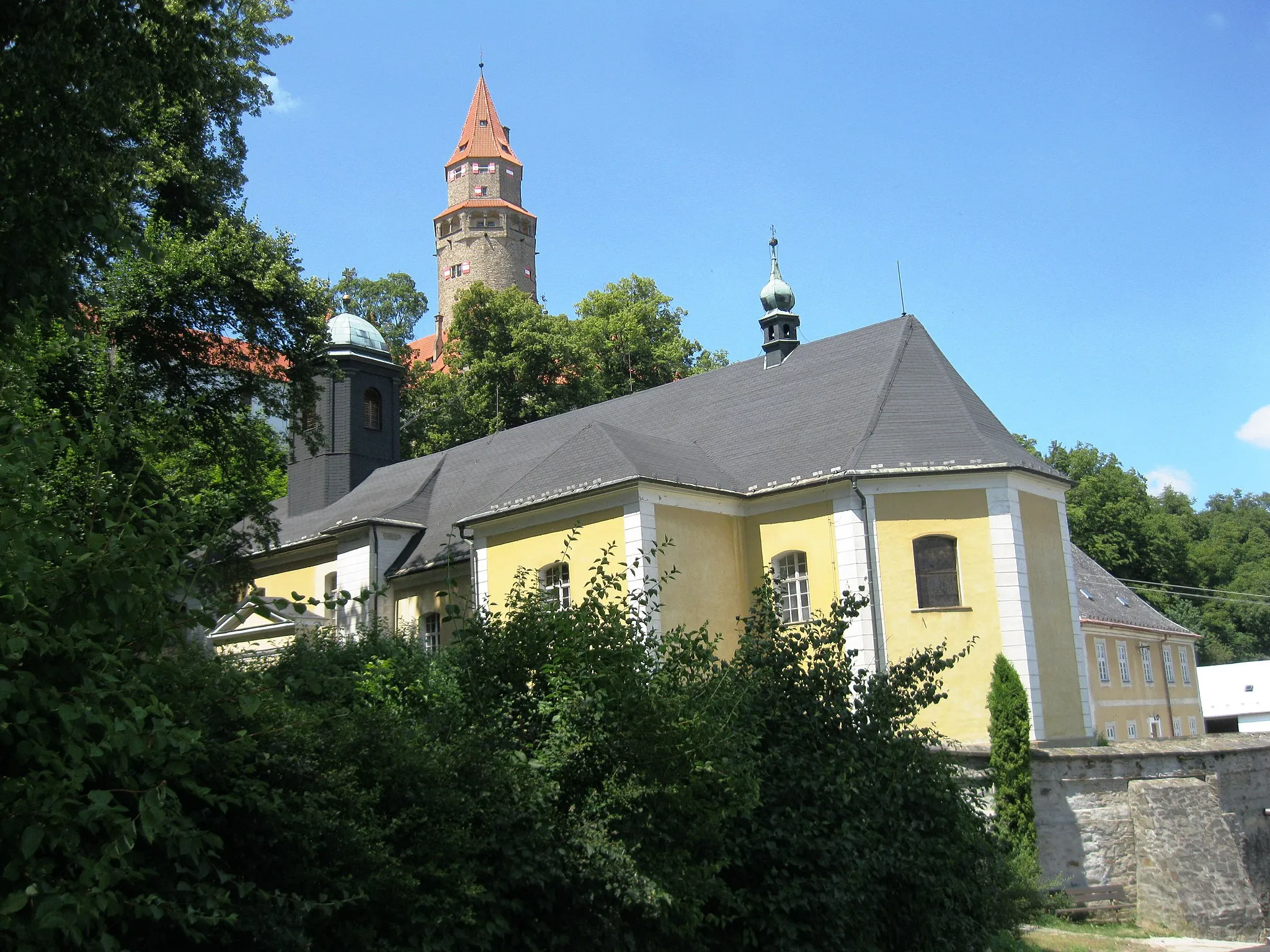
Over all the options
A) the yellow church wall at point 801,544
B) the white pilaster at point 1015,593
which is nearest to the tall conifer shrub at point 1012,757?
the white pilaster at point 1015,593

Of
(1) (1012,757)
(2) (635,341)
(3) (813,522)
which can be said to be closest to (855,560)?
(3) (813,522)

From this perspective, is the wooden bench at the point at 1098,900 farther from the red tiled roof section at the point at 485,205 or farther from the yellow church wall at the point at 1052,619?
the red tiled roof section at the point at 485,205

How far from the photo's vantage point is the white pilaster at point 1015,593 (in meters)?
19.8

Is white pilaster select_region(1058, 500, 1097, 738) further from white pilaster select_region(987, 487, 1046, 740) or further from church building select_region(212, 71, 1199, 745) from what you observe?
white pilaster select_region(987, 487, 1046, 740)

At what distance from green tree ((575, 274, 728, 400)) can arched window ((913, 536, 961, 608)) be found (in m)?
20.8

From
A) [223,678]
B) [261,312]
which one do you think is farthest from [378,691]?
[261,312]

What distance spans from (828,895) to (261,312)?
13.4 metres

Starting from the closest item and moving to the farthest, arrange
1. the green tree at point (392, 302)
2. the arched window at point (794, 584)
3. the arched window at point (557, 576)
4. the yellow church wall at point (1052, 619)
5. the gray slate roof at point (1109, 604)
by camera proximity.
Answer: the yellow church wall at point (1052, 619) < the arched window at point (557, 576) < the arched window at point (794, 584) < the gray slate roof at point (1109, 604) < the green tree at point (392, 302)

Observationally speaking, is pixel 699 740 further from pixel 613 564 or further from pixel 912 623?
pixel 912 623

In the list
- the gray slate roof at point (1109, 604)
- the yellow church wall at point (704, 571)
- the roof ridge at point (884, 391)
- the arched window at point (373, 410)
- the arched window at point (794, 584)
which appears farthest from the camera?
the arched window at point (373, 410)

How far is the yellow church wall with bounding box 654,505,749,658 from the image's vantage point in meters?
21.0

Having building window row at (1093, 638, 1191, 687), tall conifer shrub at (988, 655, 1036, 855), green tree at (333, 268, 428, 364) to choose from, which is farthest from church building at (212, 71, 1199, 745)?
green tree at (333, 268, 428, 364)

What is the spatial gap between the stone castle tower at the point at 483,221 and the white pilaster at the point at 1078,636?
54.0 meters

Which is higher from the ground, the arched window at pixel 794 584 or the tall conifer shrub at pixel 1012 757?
the arched window at pixel 794 584
